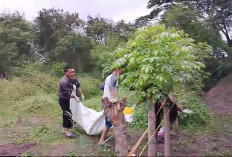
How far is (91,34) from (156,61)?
16.8 metres

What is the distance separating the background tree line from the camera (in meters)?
13.3

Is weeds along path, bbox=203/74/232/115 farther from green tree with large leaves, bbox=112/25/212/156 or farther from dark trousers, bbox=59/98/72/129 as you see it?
green tree with large leaves, bbox=112/25/212/156

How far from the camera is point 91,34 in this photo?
20.1 m

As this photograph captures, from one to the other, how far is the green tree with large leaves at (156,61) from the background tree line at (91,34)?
932 centimetres

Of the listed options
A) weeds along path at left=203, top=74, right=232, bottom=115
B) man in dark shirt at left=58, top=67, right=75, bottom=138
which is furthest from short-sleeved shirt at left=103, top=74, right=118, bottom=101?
weeds along path at left=203, top=74, right=232, bottom=115

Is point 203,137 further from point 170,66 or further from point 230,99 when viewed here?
point 230,99

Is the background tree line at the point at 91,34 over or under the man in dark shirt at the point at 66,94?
over

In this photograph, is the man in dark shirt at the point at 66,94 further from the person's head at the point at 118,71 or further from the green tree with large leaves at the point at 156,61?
the green tree with large leaves at the point at 156,61

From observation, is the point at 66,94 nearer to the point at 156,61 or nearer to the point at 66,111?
the point at 66,111

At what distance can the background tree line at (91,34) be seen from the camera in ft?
43.8

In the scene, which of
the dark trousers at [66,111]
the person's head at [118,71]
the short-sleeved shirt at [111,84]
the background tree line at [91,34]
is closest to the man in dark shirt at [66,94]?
the dark trousers at [66,111]

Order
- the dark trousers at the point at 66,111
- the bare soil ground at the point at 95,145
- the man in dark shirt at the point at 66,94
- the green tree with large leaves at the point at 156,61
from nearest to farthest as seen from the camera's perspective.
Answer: the green tree with large leaves at the point at 156,61 < the bare soil ground at the point at 95,145 < the man in dark shirt at the point at 66,94 < the dark trousers at the point at 66,111

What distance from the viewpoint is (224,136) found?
6.24 m

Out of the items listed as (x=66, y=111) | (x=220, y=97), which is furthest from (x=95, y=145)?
(x=220, y=97)
